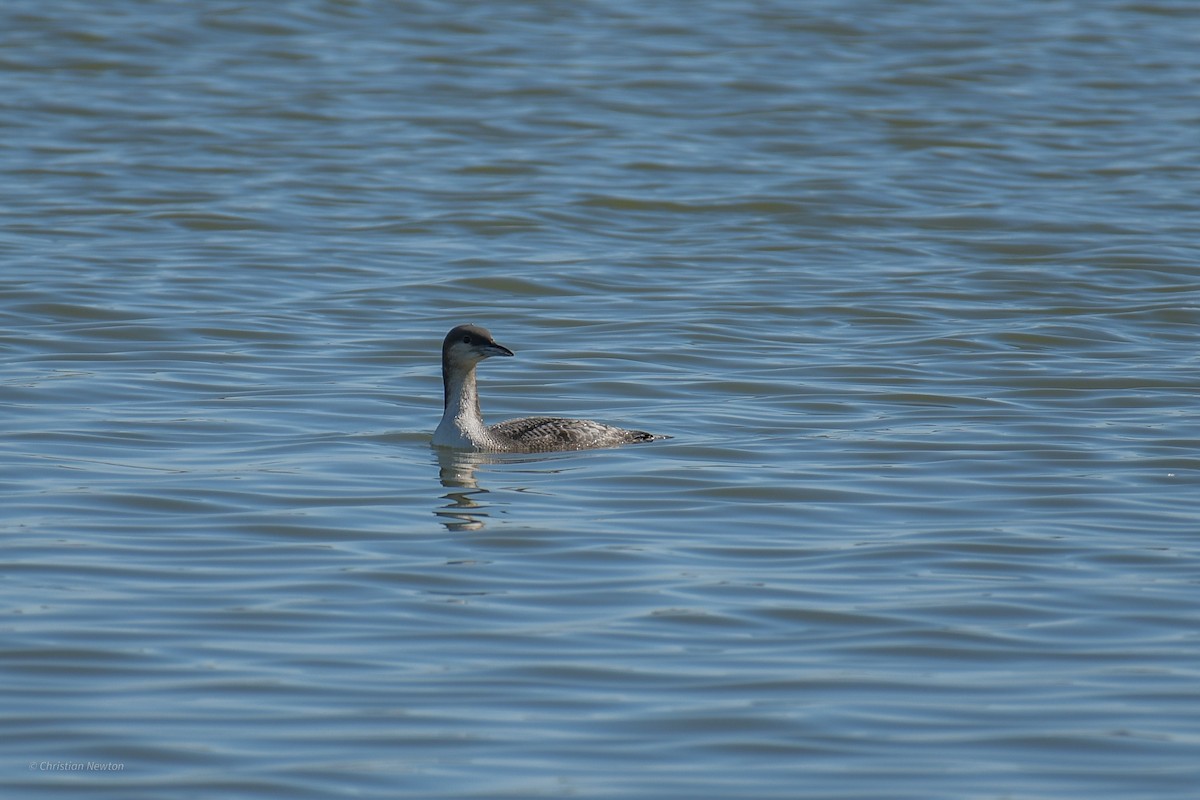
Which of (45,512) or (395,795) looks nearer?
(395,795)

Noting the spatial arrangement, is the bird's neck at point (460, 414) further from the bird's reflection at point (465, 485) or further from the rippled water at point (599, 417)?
the rippled water at point (599, 417)

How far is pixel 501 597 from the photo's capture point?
9516mm

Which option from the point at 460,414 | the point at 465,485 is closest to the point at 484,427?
the point at 460,414

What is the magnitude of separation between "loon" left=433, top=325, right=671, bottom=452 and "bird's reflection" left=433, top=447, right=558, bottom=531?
0.28 feet

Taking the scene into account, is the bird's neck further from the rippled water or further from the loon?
the rippled water

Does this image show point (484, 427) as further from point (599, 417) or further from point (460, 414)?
point (599, 417)

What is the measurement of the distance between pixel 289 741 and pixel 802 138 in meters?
22.0

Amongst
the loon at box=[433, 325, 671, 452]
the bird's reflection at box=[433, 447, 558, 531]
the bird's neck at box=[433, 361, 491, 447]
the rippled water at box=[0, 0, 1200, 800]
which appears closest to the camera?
the rippled water at box=[0, 0, 1200, 800]

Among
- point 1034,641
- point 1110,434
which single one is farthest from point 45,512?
point 1110,434

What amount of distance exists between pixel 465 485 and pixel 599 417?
247cm

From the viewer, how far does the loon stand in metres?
13.2

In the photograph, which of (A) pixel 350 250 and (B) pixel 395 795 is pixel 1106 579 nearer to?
(B) pixel 395 795

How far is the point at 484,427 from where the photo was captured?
1354 centimetres

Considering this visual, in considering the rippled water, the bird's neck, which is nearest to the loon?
the bird's neck
